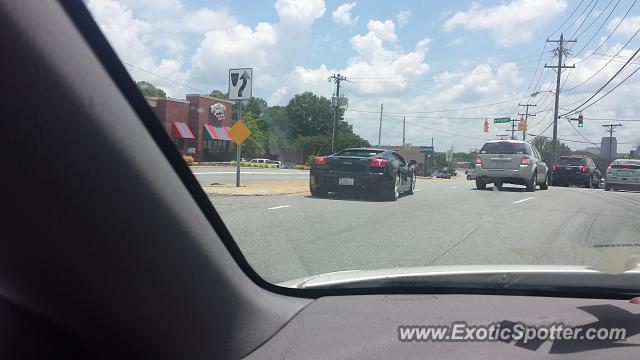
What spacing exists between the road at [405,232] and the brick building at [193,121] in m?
0.80

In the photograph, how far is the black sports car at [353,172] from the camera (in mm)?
12156

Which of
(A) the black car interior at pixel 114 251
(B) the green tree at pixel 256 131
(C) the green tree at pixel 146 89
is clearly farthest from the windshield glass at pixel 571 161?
(C) the green tree at pixel 146 89

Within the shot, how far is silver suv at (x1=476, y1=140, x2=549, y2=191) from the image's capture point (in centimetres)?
1806

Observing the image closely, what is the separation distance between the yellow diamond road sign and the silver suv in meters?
11.6

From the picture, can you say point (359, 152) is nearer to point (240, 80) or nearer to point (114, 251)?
point (240, 80)

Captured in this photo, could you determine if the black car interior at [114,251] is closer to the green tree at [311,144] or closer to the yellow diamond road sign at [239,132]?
the yellow diamond road sign at [239,132]

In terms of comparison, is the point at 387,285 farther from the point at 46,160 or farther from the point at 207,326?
the point at 46,160

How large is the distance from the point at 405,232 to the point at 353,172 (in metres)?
4.68

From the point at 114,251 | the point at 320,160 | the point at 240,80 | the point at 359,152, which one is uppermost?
the point at 240,80

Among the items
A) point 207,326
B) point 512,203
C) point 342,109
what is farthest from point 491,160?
point 207,326

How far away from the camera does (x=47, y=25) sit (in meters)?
1.94

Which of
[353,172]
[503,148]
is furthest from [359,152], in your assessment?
[503,148]

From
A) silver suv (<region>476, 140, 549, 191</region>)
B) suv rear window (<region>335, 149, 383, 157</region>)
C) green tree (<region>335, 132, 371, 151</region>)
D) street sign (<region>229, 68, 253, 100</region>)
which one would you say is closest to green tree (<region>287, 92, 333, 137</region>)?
street sign (<region>229, 68, 253, 100</region>)

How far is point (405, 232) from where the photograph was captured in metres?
7.81
